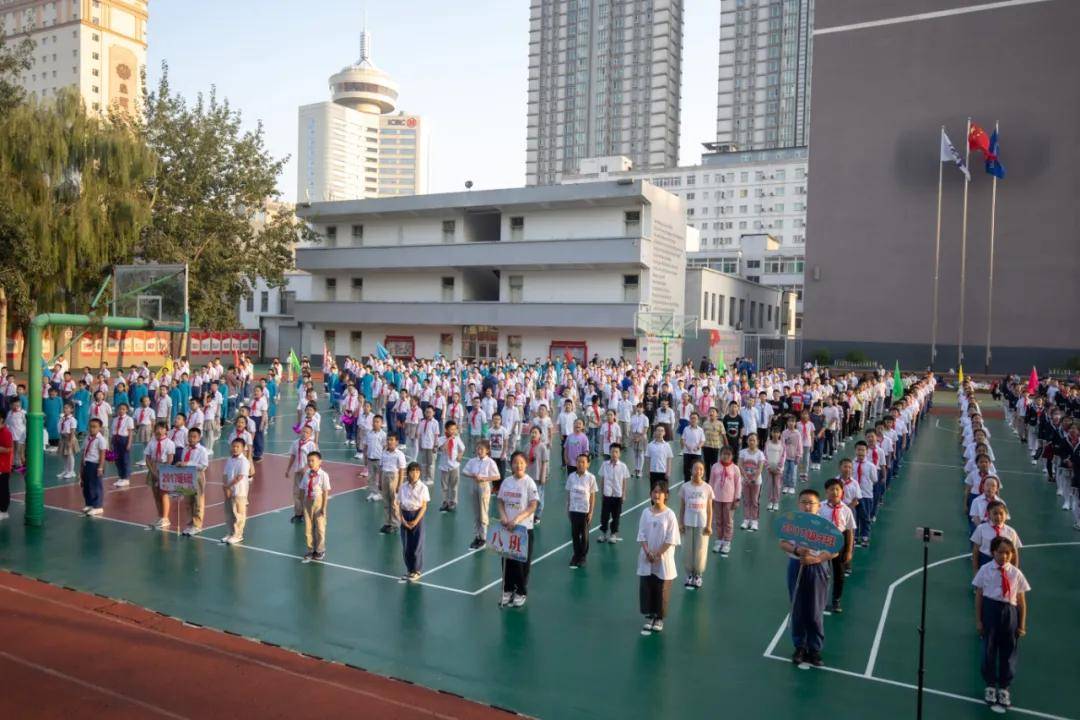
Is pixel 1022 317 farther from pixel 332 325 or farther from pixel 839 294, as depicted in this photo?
pixel 332 325

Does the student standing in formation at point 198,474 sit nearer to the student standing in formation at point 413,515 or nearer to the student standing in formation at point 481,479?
the student standing in formation at point 413,515

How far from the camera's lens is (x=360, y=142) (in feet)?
572

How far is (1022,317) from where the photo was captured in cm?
4588

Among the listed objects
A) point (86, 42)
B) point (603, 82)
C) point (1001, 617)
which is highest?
point (603, 82)

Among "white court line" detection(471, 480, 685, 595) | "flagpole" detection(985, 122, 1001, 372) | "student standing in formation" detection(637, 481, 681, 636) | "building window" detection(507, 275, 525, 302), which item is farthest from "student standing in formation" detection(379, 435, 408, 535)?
"flagpole" detection(985, 122, 1001, 372)

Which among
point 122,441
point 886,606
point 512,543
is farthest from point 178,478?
point 886,606

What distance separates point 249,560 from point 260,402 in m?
8.51

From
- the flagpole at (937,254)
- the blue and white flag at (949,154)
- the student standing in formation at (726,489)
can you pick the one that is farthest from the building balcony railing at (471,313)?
the student standing in formation at (726,489)

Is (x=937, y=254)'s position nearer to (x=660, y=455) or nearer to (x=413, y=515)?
(x=660, y=455)

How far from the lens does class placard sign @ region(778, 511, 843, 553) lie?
322 inches

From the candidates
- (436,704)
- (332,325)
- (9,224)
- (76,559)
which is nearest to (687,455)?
(436,704)

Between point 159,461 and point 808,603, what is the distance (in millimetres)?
10666

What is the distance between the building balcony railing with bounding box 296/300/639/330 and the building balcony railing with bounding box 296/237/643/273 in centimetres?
232

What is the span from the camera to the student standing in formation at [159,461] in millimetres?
13227
